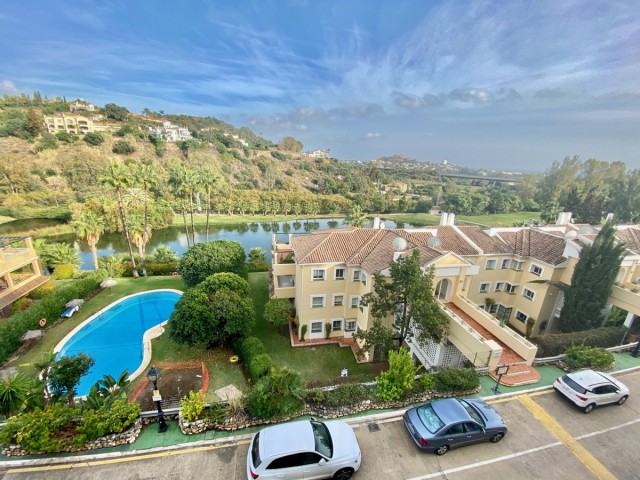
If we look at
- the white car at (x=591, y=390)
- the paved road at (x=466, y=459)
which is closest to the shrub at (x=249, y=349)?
the paved road at (x=466, y=459)

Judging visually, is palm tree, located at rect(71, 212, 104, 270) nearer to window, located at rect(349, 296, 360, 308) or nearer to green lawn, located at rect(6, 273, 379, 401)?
green lawn, located at rect(6, 273, 379, 401)

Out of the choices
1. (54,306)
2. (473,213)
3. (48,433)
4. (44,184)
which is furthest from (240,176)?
(48,433)

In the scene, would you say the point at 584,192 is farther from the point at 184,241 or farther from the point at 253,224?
the point at 184,241

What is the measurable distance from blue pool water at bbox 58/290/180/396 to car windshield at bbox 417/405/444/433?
19376mm

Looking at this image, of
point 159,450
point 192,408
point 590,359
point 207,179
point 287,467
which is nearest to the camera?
point 287,467

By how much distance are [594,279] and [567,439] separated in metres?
13.7

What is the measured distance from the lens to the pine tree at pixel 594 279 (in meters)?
18.9

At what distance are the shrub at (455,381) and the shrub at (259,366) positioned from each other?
9.27 m

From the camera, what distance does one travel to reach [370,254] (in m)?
21.1

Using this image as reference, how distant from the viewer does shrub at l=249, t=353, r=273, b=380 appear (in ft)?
54.2

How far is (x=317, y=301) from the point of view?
2227cm

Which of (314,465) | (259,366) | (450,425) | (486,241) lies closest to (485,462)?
(450,425)

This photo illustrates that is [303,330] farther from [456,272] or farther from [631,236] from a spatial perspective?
[631,236]

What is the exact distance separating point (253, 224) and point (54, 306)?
186 ft
